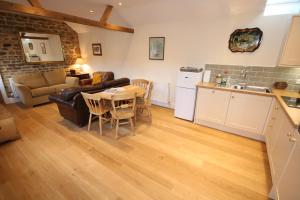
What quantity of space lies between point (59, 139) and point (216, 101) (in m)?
3.05

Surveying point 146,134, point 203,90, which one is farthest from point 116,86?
point 203,90

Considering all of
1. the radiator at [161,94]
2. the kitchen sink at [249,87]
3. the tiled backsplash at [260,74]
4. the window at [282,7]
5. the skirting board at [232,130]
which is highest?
the window at [282,7]

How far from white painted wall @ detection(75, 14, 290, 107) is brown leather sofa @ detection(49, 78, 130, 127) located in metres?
1.65

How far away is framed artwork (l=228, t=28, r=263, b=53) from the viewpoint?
2708 millimetres

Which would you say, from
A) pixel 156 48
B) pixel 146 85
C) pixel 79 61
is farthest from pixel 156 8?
pixel 79 61

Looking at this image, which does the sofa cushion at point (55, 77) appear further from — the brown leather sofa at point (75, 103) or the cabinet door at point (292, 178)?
the cabinet door at point (292, 178)

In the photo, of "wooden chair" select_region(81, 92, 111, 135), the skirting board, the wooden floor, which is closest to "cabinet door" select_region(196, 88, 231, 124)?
the skirting board

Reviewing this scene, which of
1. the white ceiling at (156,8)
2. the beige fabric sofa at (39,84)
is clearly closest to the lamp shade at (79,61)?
the beige fabric sofa at (39,84)

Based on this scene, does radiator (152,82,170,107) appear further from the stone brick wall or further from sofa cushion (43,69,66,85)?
the stone brick wall

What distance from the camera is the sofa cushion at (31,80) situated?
166 inches

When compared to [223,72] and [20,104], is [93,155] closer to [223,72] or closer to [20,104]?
[223,72]

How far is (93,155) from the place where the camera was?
2.25m

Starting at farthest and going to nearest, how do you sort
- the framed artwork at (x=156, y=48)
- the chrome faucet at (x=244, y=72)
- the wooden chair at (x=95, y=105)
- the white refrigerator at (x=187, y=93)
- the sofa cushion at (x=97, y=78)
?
1. the sofa cushion at (x=97, y=78)
2. the framed artwork at (x=156, y=48)
3. the white refrigerator at (x=187, y=93)
4. the chrome faucet at (x=244, y=72)
5. the wooden chair at (x=95, y=105)

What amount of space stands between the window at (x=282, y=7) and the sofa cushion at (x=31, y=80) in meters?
5.93
